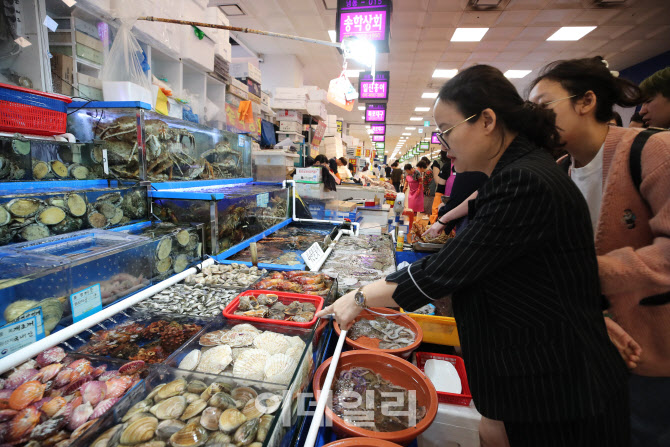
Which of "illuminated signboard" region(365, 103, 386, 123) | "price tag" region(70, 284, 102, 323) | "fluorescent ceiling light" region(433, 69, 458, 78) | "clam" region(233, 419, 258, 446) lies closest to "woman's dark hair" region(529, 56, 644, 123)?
"clam" region(233, 419, 258, 446)

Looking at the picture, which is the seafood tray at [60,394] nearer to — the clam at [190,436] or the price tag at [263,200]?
the clam at [190,436]

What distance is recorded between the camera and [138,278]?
149 centimetres

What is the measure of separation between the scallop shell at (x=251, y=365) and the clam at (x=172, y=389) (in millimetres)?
165

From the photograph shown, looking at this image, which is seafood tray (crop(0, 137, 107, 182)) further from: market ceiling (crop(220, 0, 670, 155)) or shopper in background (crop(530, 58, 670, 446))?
market ceiling (crop(220, 0, 670, 155))

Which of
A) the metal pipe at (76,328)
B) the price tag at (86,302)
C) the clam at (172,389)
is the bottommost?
the clam at (172,389)

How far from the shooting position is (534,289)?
85 centimetres

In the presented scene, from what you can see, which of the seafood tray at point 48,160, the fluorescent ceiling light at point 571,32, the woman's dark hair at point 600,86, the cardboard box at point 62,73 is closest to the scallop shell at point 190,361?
the seafood tray at point 48,160

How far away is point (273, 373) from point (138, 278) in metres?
0.94

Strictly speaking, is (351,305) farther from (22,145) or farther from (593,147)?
(22,145)

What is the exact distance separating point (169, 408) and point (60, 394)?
39 cm

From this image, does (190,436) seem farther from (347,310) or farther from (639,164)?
(639,164)

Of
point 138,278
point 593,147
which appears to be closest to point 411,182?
point 593,147

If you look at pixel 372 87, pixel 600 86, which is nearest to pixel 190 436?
pixel 600 86

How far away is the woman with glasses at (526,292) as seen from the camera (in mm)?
827
